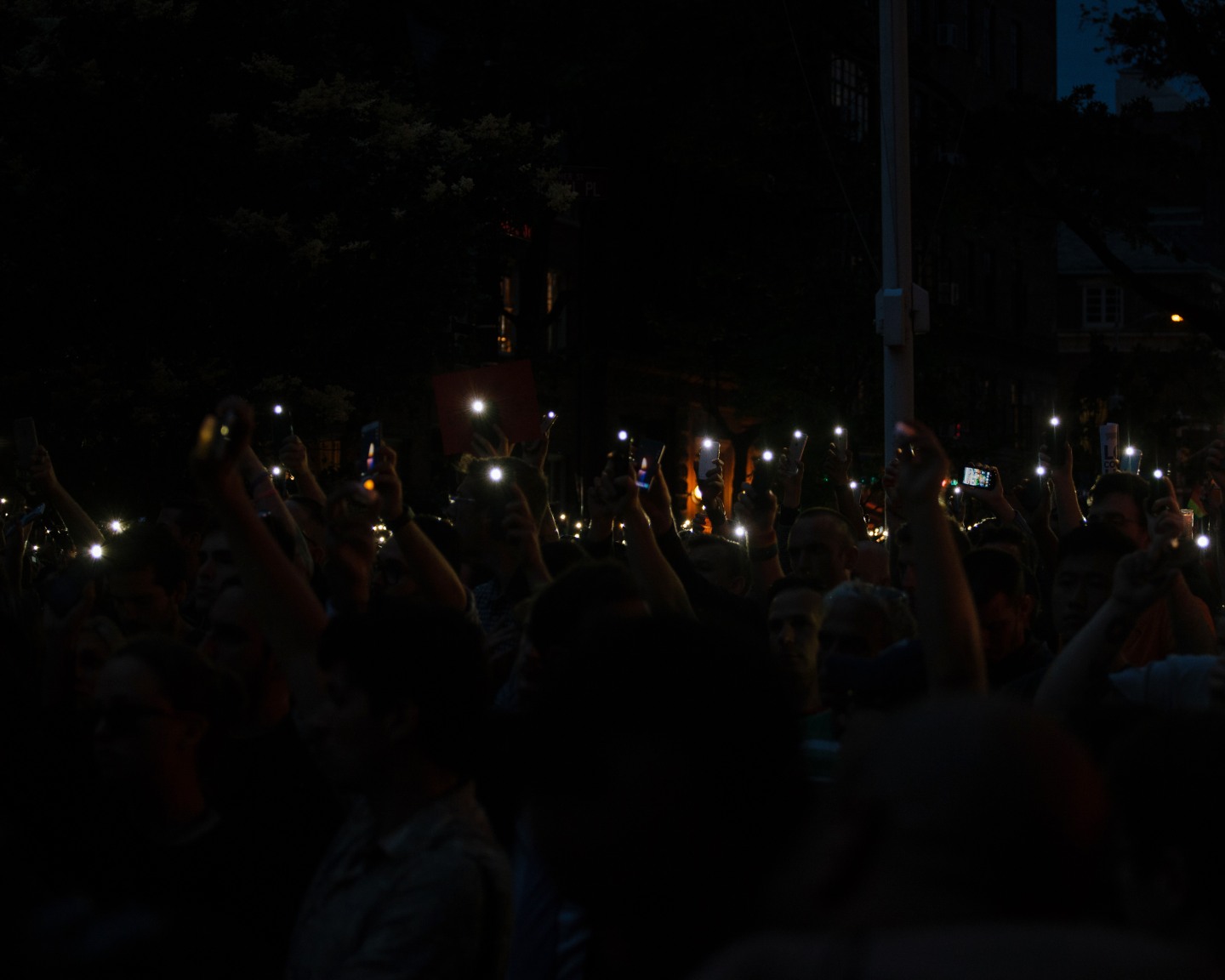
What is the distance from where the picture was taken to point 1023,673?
15.0ft

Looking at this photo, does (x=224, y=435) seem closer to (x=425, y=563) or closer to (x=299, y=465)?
(x=425, y=563)

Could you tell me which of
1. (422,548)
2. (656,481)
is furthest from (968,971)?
(656,481)

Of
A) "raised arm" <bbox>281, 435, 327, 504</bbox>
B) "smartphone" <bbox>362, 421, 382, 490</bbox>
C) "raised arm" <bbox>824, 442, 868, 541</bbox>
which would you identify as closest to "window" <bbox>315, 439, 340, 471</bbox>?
"raised arm" <bbox>824, 442, 868, 541</bbox>

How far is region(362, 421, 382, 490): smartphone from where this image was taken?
4670 millimetres

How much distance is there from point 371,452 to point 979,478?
4381 millimetres

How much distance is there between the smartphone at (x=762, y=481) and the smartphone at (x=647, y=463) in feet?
2.20

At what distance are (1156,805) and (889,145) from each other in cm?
1015

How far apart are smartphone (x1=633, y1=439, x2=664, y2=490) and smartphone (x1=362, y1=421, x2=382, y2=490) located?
1.31 m

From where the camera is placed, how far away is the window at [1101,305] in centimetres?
6588

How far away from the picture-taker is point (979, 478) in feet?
27.7

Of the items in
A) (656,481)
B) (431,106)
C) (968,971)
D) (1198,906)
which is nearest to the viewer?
(968,971)

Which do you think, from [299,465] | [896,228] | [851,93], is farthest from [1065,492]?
[851,93]

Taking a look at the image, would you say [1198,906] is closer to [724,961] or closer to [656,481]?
[724,961]

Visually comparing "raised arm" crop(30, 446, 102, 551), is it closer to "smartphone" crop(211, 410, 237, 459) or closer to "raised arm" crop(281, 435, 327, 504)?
"raised arm" crop(281, 435, 327, 504)
